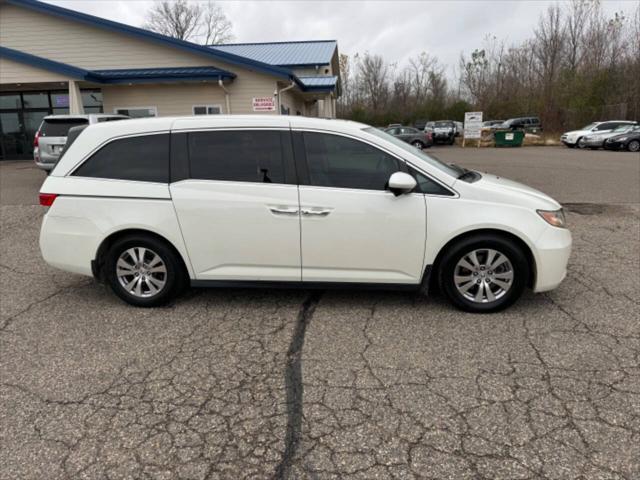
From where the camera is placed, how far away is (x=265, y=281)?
414cm

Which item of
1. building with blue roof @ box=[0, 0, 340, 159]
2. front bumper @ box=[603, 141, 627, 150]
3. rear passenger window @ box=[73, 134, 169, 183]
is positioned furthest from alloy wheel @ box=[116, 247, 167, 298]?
front bumper @ box=[603, 141, 627, 150]

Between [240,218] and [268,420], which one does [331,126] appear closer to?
[240,218]

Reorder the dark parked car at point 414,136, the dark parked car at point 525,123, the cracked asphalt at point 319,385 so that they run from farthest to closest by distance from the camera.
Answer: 1. the dark parked car at point 525,123
2. the dark parked car at point 414,136
3. the cracked asphalt at point 319,385

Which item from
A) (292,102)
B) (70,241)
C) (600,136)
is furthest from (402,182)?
(600,136)

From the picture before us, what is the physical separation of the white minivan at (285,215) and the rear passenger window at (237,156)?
10mm

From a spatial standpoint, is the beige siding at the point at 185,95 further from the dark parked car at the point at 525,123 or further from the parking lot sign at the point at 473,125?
the dark parked car at the point at 525,123

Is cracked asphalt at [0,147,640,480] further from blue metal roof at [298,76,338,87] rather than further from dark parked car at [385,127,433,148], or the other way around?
dark parked car at [385,127,433,148]

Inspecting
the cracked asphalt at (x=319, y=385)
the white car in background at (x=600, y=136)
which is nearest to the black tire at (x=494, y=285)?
the cracked asphalt at (x=319, y=385)

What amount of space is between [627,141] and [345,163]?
26129mm

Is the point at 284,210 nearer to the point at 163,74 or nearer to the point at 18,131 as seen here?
the point at 163,74

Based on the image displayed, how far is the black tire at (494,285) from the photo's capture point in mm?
3900

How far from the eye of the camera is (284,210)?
3.93 meters

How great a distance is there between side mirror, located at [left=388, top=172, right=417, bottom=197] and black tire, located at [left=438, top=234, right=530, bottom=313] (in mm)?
670

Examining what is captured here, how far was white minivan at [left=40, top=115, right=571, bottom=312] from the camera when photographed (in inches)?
153
